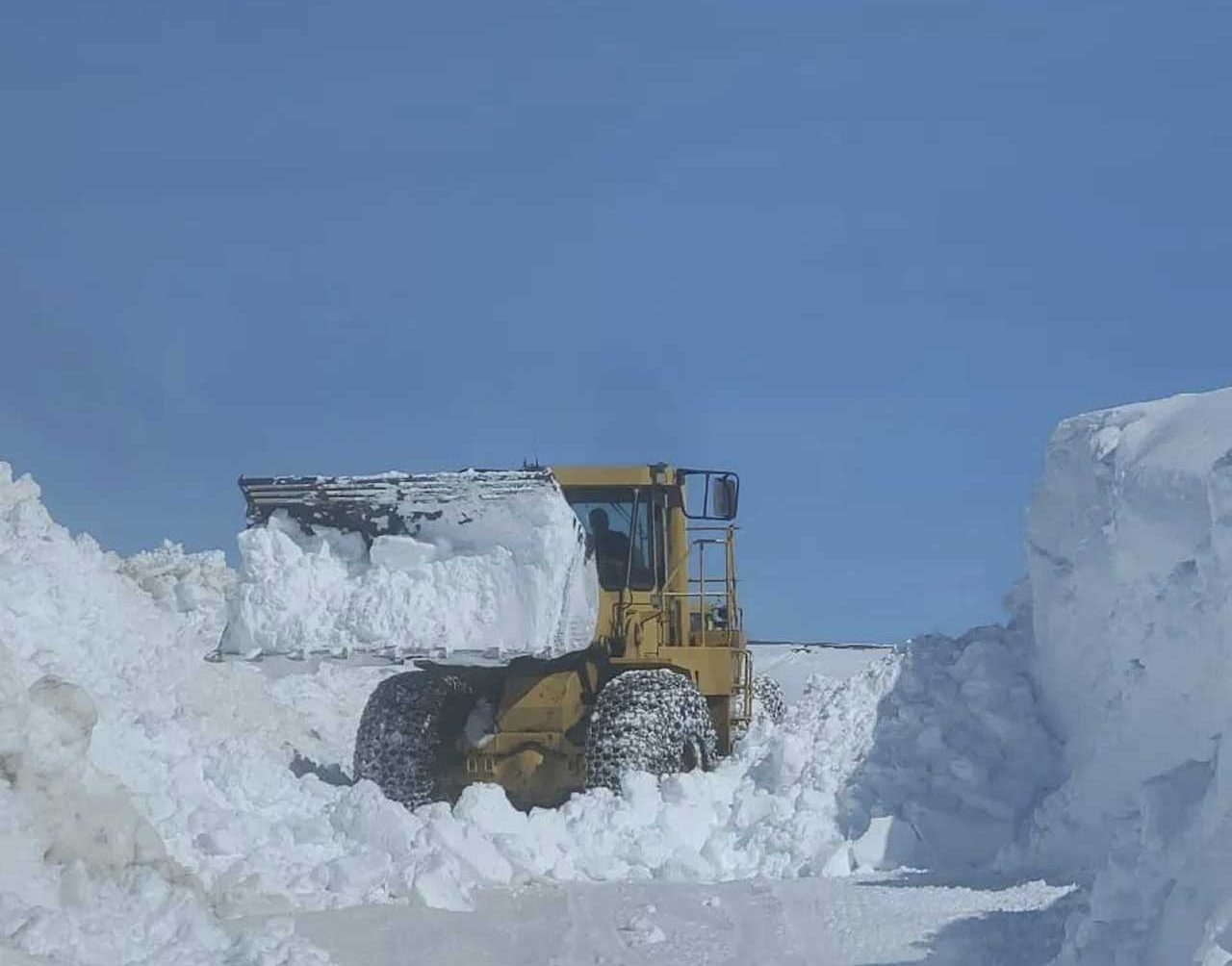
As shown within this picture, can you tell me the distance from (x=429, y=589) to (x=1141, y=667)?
163 inches

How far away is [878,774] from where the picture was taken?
35.0 feet

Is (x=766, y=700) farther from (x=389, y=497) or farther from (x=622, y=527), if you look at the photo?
(x=389, y=497)

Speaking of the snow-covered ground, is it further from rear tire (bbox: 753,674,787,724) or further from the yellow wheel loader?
rear tire (bbox: 753,674,787,724)

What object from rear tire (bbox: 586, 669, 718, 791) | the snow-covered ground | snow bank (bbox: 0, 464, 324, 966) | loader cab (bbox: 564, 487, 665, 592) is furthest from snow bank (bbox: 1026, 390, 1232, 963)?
snow bank (bbox: 0, 464, 324, 966)

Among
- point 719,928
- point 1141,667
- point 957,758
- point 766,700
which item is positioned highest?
point 766,700

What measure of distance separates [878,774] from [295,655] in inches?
137

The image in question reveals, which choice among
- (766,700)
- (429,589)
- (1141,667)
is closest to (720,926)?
(1141,667)

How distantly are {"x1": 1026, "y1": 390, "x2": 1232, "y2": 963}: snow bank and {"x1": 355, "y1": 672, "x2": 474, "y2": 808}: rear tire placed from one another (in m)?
3.90

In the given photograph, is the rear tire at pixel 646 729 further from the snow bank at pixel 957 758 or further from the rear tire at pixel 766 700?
the rear tire at pixel 766 700

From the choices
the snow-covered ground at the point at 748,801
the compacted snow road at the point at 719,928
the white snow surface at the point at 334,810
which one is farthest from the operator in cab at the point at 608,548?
the compacted snow road at the point at 719,928

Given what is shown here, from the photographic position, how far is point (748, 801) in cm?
1080

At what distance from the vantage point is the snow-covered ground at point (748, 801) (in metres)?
7.01

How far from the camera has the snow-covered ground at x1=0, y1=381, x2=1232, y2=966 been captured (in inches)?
276

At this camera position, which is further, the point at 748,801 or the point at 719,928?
the point at 748,801
